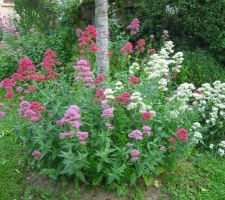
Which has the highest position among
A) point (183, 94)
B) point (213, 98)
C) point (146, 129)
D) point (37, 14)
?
point (183, 94)

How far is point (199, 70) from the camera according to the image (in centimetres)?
615

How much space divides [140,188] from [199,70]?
282cm

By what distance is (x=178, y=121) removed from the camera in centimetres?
409

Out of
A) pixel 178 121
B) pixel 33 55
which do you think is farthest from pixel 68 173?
pixel 33 55

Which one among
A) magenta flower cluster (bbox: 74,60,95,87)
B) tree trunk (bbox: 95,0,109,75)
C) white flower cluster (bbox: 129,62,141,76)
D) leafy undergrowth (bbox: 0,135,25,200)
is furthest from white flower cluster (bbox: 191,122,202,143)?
leafy undergrowth (bbox: 0,135,25,200)

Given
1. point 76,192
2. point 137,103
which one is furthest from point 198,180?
point 76,192

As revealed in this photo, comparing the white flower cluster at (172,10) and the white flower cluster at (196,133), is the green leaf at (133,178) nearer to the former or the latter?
the white flower cluster at (196,133)

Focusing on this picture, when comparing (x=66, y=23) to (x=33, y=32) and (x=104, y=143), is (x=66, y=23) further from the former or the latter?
(x=104, y=143)

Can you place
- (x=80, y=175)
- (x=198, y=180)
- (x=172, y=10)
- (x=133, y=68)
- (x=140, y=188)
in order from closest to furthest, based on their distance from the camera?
1. (x=80, y=175)
2. (x=140, y=188)
3. (x=198, y=180)
4. (x=133, y=68)
5. (x=172, y=10)

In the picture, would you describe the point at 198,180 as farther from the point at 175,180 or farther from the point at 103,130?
the point at 103,130

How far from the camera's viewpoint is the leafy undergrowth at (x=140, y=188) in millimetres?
3906

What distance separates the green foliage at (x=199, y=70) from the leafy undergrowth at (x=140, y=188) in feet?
5.34

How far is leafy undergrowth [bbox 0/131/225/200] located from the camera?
3906 millimetres

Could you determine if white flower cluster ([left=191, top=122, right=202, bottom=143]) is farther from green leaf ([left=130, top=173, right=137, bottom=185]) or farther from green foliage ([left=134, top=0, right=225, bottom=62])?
green foliage ([left=134, top=0, right=225, bottom=62])
